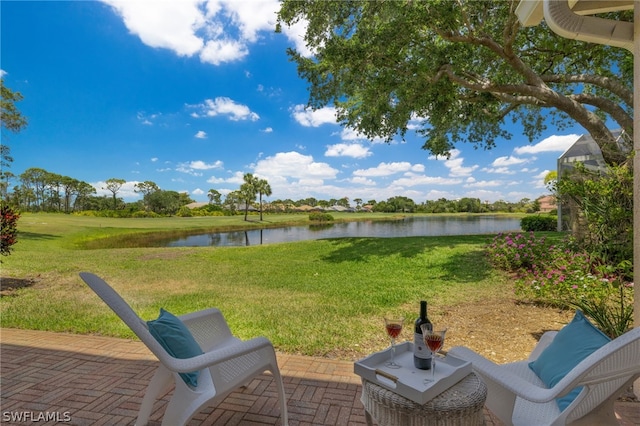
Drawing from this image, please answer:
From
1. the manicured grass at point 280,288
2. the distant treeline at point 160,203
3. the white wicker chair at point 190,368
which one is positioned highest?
the distant treeline at point 160,203

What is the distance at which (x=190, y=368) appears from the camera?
5.26ft

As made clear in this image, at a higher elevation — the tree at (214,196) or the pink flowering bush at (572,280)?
the tree at (214,196)

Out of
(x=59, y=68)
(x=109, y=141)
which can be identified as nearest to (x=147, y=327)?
(x=59, y=68)

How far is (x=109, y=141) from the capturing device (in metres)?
28.1

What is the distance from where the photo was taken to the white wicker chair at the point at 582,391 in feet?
4.35

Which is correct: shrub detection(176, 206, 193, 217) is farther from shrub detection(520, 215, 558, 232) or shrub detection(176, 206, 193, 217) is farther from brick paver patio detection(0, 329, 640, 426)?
brick paver patio detection(0, 329, 640, 426)

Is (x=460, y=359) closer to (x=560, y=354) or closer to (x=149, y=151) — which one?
(x=560, y=354)

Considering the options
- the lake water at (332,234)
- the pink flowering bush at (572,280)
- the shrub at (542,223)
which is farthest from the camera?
the lake water at (332,234)

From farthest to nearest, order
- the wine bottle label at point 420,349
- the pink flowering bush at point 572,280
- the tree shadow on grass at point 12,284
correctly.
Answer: the tree shadow on grass at point 12,284, the pink flowering bush at point 572,280, the wine bottle label at point 420,349

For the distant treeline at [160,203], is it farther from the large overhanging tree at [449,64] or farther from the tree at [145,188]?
the large overhanging tree at [449,64]

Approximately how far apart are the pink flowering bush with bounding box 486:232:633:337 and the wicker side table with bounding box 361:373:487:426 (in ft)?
7.78

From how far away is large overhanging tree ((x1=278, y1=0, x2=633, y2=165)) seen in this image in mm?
6422

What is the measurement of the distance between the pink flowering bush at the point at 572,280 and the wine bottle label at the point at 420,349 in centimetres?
241

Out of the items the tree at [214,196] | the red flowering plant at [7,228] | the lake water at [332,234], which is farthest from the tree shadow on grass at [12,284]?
the tree at [214,196]
